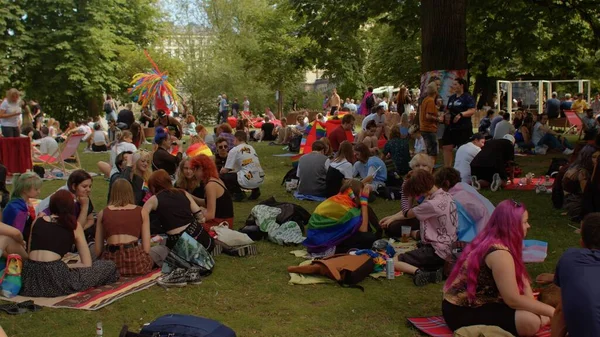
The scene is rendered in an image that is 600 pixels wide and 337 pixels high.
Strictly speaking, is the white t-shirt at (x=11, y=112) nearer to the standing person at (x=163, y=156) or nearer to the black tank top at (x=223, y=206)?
the standing person at (x=163, y=156)

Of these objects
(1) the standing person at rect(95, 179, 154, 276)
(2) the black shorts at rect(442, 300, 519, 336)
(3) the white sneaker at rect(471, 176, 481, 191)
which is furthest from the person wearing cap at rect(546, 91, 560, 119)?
(2) the black shorts at rect(442, 300, 519, 336)

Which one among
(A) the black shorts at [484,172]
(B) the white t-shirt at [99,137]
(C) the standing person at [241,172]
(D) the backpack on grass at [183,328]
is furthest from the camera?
A: (B) the white t-shirt at [99,137]

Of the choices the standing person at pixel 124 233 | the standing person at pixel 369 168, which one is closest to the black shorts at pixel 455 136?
the standing person at pixel 369 168

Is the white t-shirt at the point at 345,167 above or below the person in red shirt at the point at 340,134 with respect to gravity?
below

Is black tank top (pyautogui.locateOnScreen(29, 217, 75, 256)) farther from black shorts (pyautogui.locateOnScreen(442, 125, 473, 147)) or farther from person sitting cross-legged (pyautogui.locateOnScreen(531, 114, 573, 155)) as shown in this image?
person sitting cross-legged (pyautogui.locateOnScreen(531, 114, 573, 155))

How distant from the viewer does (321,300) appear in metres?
6.35

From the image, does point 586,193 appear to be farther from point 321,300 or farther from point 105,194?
point 105,194

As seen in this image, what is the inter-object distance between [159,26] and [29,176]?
34304 mm

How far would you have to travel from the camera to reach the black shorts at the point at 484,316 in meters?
4.91

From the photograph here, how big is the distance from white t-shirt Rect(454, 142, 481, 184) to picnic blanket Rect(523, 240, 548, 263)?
420 cm

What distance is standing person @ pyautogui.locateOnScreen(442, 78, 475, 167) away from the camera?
1255 centimetres

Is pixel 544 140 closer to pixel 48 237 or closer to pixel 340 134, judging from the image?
pixel 340 134

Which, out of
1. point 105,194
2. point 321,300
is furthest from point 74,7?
point 321,300

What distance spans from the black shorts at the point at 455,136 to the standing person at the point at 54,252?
7919 millimetres
